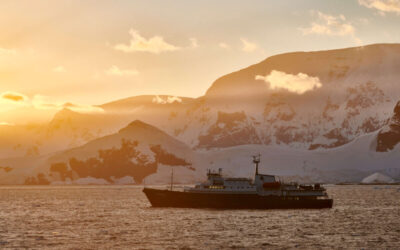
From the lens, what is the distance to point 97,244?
79750mm

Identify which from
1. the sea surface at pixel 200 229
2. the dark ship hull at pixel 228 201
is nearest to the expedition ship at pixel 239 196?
the dark ship hull at pixel 228 201

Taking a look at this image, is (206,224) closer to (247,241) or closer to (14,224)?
(247,241)

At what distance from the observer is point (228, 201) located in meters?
140

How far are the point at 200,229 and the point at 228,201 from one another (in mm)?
43238

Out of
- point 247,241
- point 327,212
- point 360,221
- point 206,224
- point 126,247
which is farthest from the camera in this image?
point 327,212

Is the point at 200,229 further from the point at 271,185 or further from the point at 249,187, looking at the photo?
the point at 271,185

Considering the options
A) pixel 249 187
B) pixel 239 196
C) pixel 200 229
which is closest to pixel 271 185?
pixel 249 187

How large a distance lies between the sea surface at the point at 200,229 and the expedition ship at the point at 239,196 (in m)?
6.33

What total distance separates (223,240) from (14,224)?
43613mm

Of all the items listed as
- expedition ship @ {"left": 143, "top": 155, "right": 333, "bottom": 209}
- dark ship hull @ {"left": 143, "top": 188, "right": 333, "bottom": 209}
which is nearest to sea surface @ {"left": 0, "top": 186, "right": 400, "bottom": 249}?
dark ship hull @ {"left": 143, "top": 188, "right": 333, "bottom": 209}

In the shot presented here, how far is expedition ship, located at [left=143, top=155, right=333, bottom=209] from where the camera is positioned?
461 ft

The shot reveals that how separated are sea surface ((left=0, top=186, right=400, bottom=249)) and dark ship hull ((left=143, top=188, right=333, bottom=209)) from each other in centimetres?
572

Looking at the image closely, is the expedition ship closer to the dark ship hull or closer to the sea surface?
the dark ship hull

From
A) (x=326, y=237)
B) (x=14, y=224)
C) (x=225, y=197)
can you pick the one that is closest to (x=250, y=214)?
(x=225, y=197)
